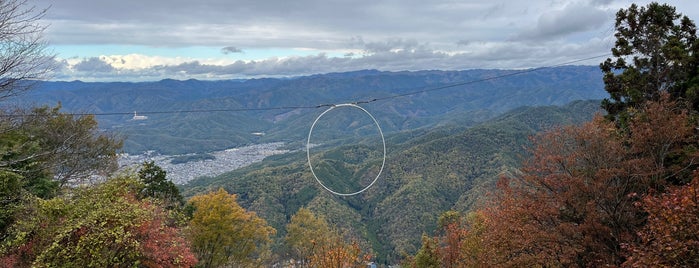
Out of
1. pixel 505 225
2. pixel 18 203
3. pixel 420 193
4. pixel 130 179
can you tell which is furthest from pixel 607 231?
pixel 420 193

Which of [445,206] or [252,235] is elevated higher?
[252,235]

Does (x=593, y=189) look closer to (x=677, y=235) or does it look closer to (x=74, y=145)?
(x=677, y=235)

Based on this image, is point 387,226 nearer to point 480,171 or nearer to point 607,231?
point 480,171

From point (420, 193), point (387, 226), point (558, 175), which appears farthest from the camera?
point (420, 193)

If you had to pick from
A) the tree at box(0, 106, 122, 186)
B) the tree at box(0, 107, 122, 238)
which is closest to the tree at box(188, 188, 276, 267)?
the tree at box(0, 106, 122, 186)

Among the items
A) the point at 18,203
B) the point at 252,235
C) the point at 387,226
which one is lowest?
the point at 387,226

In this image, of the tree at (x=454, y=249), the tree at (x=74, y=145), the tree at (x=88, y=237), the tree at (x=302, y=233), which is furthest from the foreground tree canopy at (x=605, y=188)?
the tree at (x=302, y=233)
